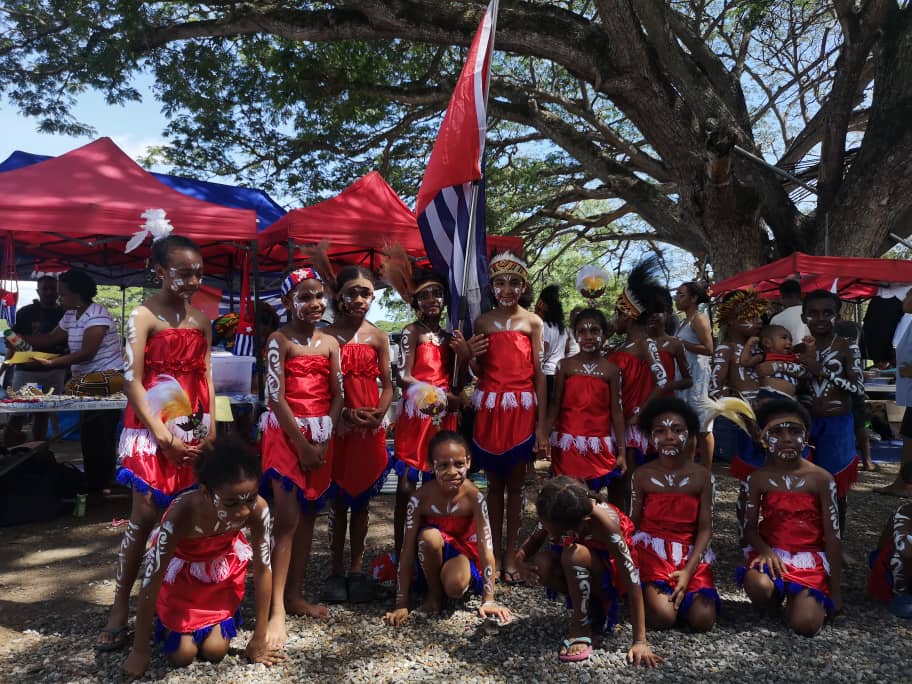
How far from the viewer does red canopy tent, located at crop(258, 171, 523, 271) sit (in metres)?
6.59

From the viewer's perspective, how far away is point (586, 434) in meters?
3.89

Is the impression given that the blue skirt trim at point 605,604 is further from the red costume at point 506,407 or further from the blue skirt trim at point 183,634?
the blue skirt trim at point 183,634

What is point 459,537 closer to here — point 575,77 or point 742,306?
point 742,306

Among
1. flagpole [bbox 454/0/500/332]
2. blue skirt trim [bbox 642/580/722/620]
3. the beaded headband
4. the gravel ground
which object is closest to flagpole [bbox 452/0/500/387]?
flagpole [bbox 454/0/500/332]

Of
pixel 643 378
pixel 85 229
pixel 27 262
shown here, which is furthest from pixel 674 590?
pixel 27 262

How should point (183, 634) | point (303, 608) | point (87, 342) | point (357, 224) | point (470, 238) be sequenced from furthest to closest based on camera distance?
point (357, 224) → point (87, 342) → point (470, 238) → point (303, 608) → point (183, 634)

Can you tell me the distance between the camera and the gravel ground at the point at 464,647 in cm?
274

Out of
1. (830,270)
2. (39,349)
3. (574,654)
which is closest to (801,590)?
(574,654)

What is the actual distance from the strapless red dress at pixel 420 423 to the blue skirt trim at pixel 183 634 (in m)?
1.17

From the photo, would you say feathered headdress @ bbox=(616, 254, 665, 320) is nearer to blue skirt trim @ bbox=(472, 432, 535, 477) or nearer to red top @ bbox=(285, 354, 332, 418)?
blue skirt trim @ bbox=(472, 432, 535, 477)

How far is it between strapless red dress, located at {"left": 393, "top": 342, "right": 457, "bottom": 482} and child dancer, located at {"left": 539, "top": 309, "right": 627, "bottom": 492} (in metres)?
0.63

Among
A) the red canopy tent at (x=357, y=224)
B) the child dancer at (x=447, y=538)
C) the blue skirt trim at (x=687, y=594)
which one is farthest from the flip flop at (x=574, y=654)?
the red canopy tent at (x=357, y=224)

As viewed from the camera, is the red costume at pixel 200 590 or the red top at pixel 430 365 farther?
the red top at pixel 430 365

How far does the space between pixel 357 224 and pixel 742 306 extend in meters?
3.66
